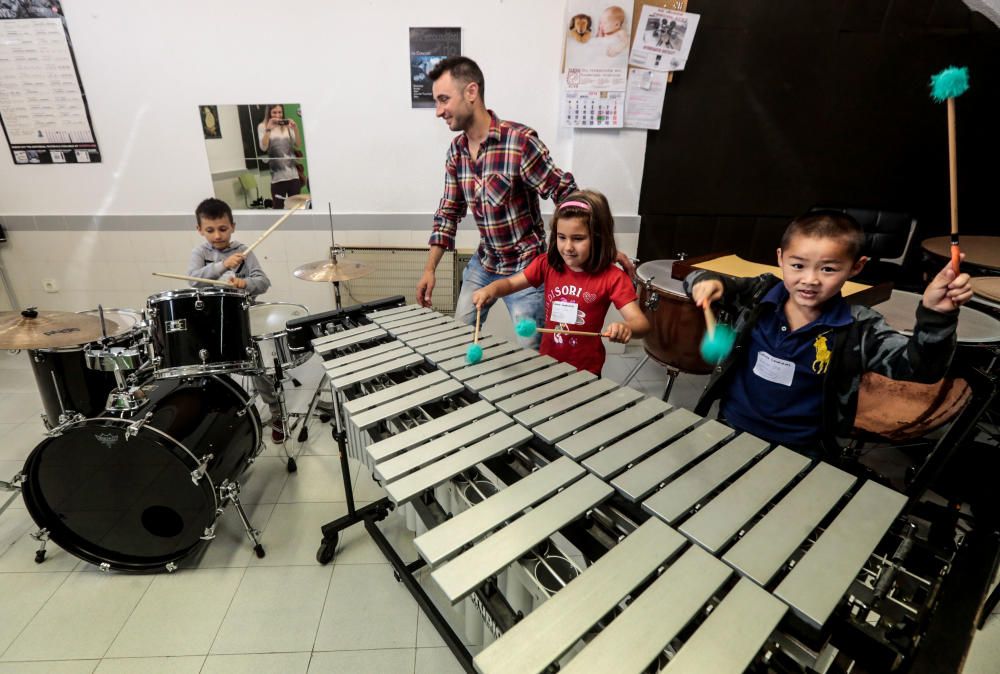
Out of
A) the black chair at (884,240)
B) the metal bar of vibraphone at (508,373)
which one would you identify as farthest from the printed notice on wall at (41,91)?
the black chair at (884,240)

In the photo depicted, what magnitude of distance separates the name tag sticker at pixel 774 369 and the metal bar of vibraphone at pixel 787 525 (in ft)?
1.22

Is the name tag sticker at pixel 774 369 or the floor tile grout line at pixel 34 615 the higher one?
the name tag sticker at pixel 774 369

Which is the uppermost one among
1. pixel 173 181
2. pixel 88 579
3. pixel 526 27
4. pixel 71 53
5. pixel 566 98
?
pixel 526 27

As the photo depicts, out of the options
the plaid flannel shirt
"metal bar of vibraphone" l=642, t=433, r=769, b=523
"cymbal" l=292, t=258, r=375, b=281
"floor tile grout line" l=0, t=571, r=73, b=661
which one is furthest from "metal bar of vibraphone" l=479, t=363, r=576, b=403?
"floor tile grout line" l=0, t=571, r=73, b=661

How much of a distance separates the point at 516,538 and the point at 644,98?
3.03 m

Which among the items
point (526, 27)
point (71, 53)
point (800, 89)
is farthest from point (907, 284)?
point (71, 53)

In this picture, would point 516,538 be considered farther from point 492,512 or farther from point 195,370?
point 195,370

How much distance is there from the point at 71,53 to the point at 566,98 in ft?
11.1

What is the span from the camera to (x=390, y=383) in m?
1.47

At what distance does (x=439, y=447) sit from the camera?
1.07 meters

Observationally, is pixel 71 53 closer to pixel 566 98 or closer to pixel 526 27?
pixel 526 27

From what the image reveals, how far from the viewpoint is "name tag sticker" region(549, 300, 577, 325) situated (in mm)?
1705

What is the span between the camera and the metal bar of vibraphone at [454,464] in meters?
→ 0.95

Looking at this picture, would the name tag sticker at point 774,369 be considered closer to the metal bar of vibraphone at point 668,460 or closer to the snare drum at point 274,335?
the metal bar of vibraphone at point 668,460
